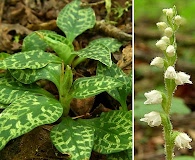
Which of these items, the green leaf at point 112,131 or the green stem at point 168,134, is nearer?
the green stem at point 168,134

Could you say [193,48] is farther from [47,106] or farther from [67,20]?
[47,106]

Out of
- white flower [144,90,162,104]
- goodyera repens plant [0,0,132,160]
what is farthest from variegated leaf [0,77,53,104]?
white flower [144,90,162,104]

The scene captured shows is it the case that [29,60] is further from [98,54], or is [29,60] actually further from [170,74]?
[170,74]

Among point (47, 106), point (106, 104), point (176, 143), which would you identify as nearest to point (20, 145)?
point (47, 106)

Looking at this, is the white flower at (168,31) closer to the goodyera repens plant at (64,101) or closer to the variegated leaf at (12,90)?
the goodyera repens plant at (64,101)

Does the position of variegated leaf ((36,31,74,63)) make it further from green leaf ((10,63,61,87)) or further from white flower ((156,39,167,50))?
white flower ((156,39,167,50))

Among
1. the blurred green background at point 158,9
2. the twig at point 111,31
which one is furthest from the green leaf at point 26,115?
the blurred green background at point 158,9
